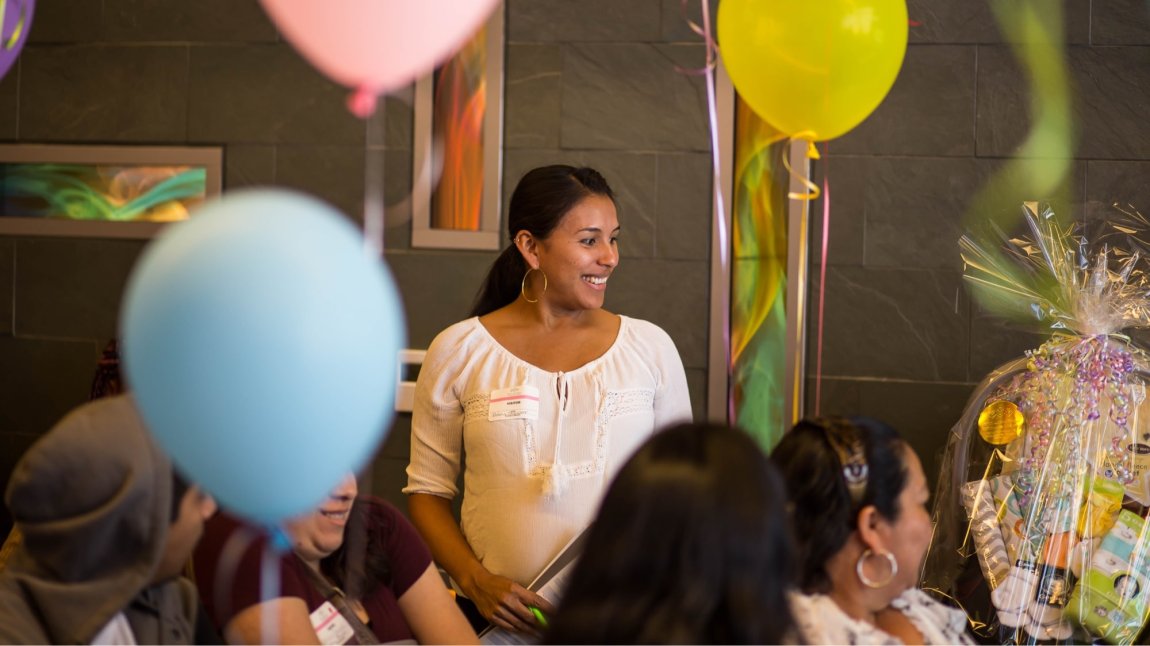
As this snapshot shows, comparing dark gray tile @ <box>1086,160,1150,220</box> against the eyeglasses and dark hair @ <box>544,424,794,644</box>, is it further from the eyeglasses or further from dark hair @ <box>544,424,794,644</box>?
dark hair @ <box>544,424,794,644</box>

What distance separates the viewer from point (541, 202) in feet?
7.77

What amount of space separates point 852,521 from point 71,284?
299 centimetres

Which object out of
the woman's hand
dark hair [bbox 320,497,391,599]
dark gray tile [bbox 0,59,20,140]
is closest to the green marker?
the woman's hand

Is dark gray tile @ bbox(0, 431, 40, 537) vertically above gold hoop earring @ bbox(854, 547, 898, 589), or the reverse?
gold hoop earring @ bbox(854, 547, 898, 589)

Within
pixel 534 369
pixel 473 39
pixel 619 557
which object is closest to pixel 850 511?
pixel 619 557

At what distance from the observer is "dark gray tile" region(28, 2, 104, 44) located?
3805 mm

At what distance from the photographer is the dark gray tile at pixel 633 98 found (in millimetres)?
3504

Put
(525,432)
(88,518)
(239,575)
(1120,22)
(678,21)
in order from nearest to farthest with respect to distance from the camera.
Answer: (88,518) < (239,575) < (525,432) < (1120,22) < (678,21)

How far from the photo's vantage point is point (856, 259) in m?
3.40

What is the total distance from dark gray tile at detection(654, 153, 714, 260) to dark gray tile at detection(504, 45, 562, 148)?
350 millimetres

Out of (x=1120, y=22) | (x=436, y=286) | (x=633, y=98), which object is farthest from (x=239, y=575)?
(x=1120, y=22)

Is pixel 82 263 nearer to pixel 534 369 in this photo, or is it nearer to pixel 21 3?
pixel 21 3

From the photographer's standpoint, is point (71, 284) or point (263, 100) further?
point (71, 284)

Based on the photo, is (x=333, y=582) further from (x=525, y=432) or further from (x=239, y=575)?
(x=525, y=432)
